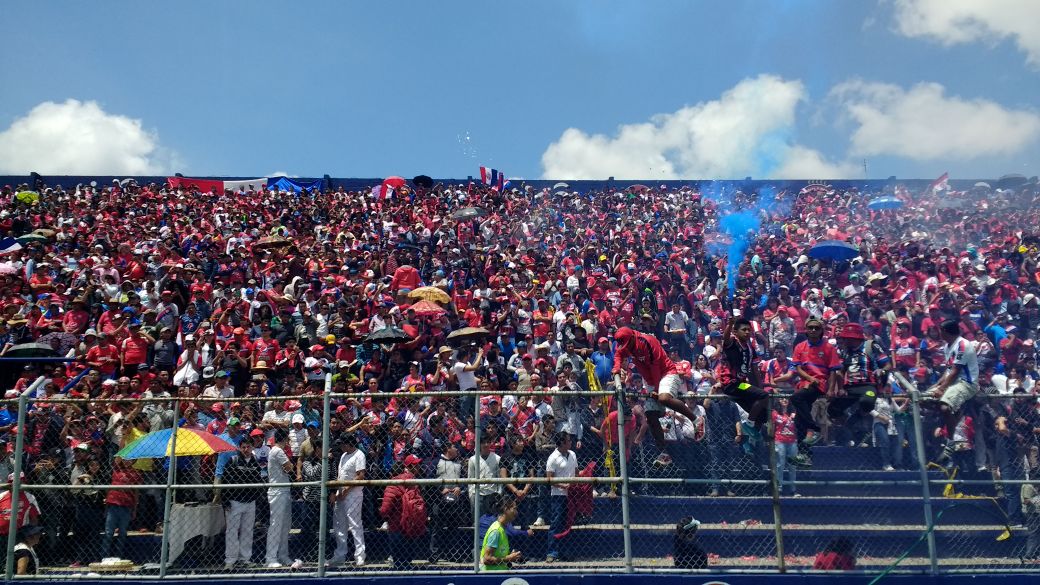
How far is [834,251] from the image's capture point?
18.3 m

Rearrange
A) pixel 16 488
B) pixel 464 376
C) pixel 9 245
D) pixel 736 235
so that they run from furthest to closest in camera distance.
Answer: pixel 736 235 → pixel 9 245 → pixel 464 376 → pixel 16 488

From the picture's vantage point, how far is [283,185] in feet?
99.6

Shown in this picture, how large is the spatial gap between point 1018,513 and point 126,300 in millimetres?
14871

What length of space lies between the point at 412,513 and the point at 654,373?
3.06 meters

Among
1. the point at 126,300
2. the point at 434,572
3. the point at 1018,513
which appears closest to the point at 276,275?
the point at 126,300

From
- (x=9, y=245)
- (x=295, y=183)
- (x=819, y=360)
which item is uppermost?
(x=295, y=183)

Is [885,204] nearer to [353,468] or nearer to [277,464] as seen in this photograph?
[353,468]

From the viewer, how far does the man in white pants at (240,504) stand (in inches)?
→ 319

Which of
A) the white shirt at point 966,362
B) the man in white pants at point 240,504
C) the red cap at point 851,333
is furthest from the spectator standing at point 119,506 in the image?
the white shirt at point 966,362

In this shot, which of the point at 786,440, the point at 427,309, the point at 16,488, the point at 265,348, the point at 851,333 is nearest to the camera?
the point at 16,488

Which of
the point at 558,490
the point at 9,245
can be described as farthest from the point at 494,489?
the point at 9,245

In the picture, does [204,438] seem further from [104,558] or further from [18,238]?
[18,238]

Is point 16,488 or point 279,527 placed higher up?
point 16,488

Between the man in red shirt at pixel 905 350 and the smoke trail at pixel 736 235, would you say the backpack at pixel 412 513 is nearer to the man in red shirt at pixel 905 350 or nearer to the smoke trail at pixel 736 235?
the man in red shirt at pixel 905 350
